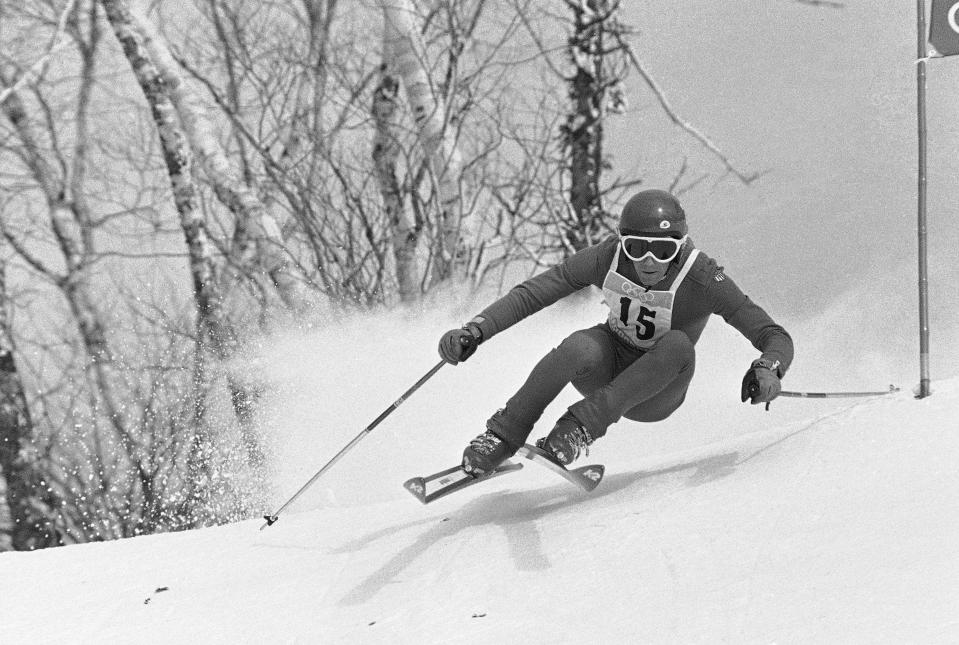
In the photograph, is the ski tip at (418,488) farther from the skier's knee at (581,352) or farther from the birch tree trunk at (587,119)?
the birch tree trunk at (587,119)

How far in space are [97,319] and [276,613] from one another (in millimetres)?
7098

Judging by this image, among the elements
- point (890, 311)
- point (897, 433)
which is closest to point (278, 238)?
point (890, 311)

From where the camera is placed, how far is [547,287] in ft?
11.0

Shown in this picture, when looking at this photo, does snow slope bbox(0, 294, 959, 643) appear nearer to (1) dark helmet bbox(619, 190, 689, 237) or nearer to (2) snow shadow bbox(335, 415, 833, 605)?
(2) snow shadow bbox(335, 415, 833, 605)

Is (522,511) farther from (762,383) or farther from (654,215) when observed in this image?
(654,215)

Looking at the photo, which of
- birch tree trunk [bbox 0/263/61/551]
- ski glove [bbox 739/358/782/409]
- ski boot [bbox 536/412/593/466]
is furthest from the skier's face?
birch tree trunk [bbox 0/263/61/551]

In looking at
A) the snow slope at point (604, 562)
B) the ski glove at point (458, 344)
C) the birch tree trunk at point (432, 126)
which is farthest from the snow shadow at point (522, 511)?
the birch tree trunk at point (432, 126)

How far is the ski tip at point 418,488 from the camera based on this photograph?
9.55ft

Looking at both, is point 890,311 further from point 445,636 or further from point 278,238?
point 445,636

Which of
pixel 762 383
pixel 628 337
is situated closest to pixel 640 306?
pixel 628 337

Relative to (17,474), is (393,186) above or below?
above

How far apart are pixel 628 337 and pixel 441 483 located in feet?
2.93

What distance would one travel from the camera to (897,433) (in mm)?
2850

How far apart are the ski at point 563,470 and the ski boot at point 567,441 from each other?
0.03 metres
